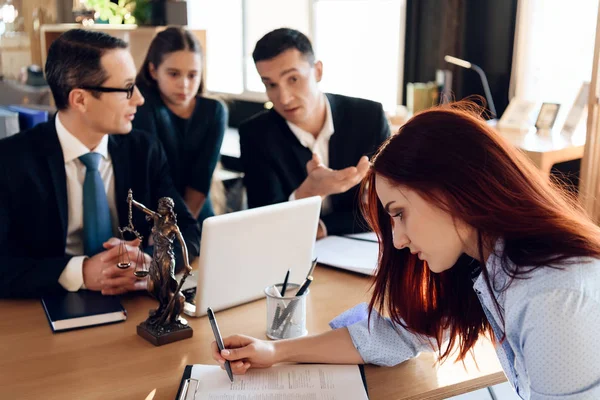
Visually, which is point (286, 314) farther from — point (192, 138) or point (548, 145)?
point (548, 145)

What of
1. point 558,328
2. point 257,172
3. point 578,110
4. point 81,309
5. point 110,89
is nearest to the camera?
point 558,328

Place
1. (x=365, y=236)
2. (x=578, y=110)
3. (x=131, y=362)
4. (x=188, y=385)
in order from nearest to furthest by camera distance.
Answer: (x=188, y=385) < (x=131, y=362) < (x=365, y=236) < (x=578, y=110)

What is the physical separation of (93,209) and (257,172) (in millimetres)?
675

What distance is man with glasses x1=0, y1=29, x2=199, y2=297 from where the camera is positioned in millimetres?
1873

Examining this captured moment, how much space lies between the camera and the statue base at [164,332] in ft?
4.77

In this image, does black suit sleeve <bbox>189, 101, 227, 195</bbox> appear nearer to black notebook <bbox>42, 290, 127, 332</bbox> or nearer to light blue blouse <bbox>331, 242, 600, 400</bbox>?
black notebook <bbox>42, 290, 127, 332</bbox>

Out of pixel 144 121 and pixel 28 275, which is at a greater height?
pixel 144 121

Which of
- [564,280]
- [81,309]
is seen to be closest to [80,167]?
[81,309]

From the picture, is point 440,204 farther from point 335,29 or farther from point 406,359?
point 335,29

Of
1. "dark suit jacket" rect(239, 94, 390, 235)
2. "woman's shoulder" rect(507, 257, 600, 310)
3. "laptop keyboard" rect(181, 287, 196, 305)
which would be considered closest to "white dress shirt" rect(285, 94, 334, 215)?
"dark suit jacket" rect(239, 94, 390, 235)

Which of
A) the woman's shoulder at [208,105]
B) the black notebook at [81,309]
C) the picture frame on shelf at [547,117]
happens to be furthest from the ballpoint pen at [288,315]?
the picture frame on shelf at [547,117]

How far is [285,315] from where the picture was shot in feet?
4.83

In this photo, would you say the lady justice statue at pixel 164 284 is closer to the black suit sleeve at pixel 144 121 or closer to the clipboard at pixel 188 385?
the clipboard at pixel 188 385

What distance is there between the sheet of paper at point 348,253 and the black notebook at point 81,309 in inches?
22.6
